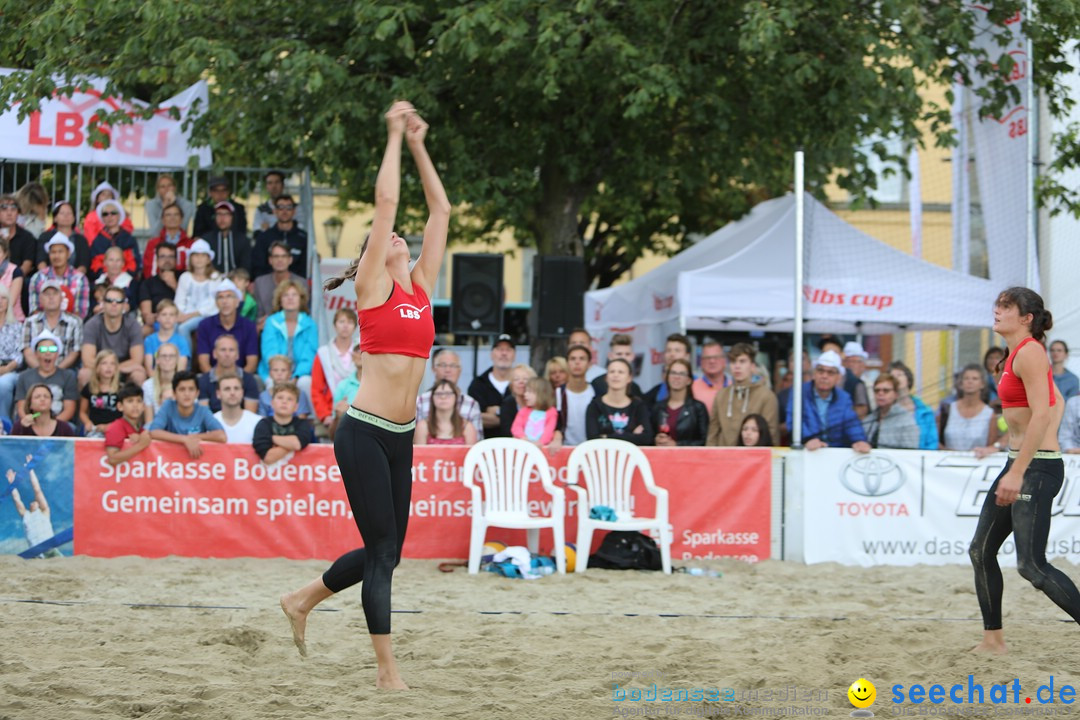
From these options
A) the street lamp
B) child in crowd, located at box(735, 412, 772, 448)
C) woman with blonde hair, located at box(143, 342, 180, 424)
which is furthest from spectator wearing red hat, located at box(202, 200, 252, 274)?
the street lamp

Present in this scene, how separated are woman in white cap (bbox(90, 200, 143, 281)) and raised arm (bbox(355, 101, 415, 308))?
288 inches

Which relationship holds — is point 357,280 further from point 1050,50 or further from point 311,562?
point 1050,50

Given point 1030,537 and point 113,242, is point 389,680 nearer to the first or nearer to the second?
point 1030,537

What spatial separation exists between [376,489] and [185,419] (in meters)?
4.86

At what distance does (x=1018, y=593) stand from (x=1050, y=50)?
722cm

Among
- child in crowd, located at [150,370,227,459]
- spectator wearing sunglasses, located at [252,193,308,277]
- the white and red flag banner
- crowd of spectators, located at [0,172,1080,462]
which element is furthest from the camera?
the white and red flag banner

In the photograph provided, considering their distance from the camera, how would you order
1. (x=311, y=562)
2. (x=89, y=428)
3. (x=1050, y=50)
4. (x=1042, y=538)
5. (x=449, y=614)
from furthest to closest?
(x=1050, y=50) → (x=89, y=428) → (x=311, y=562) → (x=449, y=614) → (x=1042, y=538)

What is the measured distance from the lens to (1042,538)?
6070 mm

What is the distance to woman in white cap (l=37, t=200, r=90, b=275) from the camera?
38.2 feet

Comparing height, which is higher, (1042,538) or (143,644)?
(1042,538)

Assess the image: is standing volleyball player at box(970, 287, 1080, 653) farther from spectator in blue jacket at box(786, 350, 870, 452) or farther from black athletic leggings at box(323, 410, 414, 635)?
spectator in blue jacket at box(786, 350, 870, 452)

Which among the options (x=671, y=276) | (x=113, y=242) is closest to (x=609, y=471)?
(x=671, y=276)

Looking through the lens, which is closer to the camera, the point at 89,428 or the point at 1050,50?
the point at 89,428

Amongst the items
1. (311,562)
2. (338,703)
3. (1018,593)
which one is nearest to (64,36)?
(311,562)
